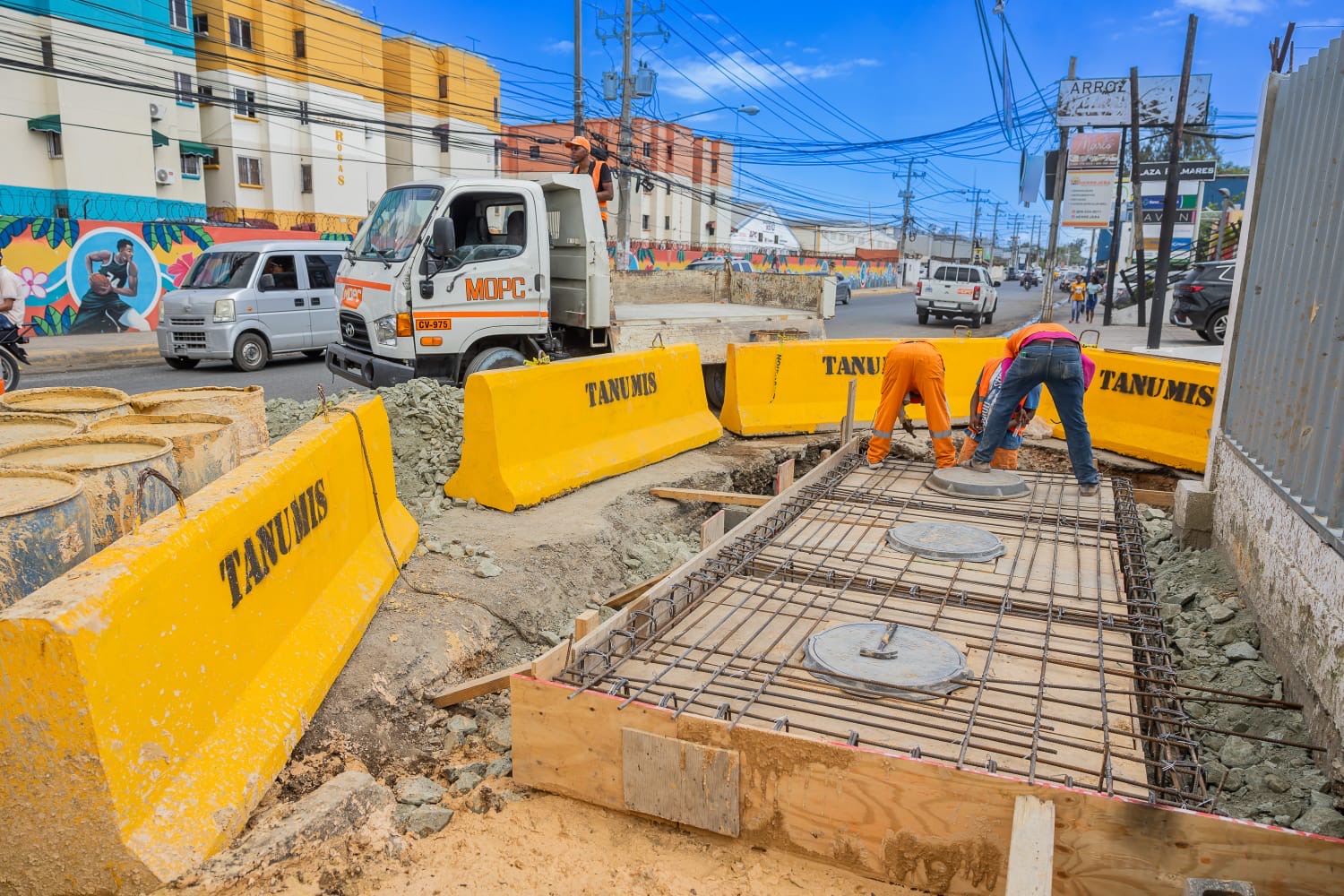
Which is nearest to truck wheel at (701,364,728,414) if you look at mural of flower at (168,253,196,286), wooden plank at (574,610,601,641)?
wooden plank at (574,610,601,641)

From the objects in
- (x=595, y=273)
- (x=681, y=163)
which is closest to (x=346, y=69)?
(x=681, y=163)

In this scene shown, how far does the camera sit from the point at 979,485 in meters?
7.20

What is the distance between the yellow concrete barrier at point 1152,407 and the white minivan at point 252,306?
42.7ft

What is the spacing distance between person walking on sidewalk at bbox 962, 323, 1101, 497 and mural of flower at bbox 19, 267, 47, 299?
66.4 ft

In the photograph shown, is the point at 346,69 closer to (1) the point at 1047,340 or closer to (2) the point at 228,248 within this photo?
(2) the point at 228,248

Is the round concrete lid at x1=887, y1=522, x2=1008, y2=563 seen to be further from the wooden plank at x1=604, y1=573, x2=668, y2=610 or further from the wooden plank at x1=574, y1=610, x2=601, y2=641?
the wooden plank at x1=574, y1=610, x2=601, y2=641

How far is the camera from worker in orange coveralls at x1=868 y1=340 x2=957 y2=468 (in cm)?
781

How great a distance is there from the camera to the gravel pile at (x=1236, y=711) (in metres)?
3.47

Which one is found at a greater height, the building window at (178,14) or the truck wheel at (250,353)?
the building window at (178,14)

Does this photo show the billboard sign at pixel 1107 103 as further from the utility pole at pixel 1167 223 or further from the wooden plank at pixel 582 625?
the wooden plank at pixel 582 625

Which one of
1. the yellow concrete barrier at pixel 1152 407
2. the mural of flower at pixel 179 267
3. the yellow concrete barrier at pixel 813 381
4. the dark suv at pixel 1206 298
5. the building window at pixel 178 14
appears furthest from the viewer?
the building window at pixel 178 14

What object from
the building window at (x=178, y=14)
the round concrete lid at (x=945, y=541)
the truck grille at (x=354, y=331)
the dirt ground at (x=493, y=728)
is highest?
the building window at (x=178, y=14)

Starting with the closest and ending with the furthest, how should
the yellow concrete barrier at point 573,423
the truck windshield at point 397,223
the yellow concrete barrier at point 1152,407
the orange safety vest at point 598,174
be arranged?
the yellow concrete barrier at point 573,423 < the yellow concrete barrier at point 1152,407 < the truck windshield at point 397,223 < the orange safety vest at point 598,174

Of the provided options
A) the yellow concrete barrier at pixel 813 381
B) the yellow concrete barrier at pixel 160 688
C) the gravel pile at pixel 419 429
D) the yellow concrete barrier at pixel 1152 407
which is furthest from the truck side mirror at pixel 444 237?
the yellow concrete barrier at pixel 1152 407
